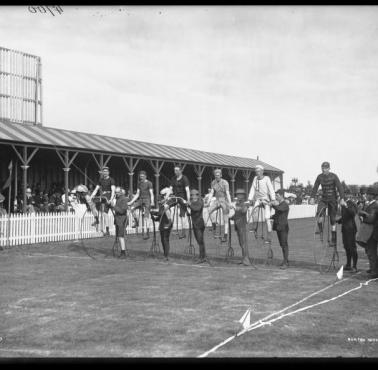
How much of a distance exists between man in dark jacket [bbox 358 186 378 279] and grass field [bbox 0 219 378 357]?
32 cm

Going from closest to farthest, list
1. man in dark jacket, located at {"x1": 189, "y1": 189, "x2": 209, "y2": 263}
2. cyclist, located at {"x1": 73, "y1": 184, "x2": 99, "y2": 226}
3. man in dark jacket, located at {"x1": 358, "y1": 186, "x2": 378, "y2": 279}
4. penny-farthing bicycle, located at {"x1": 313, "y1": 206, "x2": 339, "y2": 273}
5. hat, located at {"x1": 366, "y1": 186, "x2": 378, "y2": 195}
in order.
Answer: man in dark jacket, located at {"x1": 358, "y1": 186, "x2": 378, "y2": 279} < hat, located at {"x1": 366, "y1": 186, "x2": 378, "y2": 195} < penny-farthing bicycle, located at {"x1": 313, "y1": 206, "x2": 339, "y2": 273} < man in dark jacket, located at {"x1": 189, "y1": 189, "x2": 209, "y2": 263} < cyclist, located at {"x1": 73, "y1": 184, "x2": 99, "y2": 226}

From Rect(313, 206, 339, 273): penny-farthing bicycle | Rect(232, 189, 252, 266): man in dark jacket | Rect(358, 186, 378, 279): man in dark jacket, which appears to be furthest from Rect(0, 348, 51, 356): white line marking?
Rect(232, 189, 252, 266): man in dark jacket

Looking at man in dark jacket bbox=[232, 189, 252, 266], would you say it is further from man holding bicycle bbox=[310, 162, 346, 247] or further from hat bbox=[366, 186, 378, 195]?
hat bbox=[366, 186, 378, 195]

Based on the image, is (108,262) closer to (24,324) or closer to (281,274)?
(281,274)

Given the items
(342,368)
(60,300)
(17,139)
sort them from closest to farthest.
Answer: (342,368)
(60,300)
(17,139)

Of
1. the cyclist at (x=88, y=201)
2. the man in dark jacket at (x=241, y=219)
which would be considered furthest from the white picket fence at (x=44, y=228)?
the man in dark jacket at (x=241, y=219)

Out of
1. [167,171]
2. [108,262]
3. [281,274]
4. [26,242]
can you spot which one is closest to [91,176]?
[167,171]

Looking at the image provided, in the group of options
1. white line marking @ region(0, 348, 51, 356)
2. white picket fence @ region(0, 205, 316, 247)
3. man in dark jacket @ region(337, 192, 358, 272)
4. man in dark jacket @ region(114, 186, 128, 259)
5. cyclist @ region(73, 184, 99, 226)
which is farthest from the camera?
white picket fence @ region(0, 205, 316, 247)

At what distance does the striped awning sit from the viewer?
21.8 m

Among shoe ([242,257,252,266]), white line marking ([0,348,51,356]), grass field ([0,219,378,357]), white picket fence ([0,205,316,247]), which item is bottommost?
white line marking ([0,348,51,356])

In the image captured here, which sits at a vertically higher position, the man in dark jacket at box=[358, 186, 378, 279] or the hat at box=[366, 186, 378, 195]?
the hat at box=[366, 186, 378, 195]

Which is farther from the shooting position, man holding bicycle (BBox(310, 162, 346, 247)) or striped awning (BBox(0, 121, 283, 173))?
striped awning (BBox(0, 121, 283, 173))

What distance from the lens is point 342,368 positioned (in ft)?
14.3
